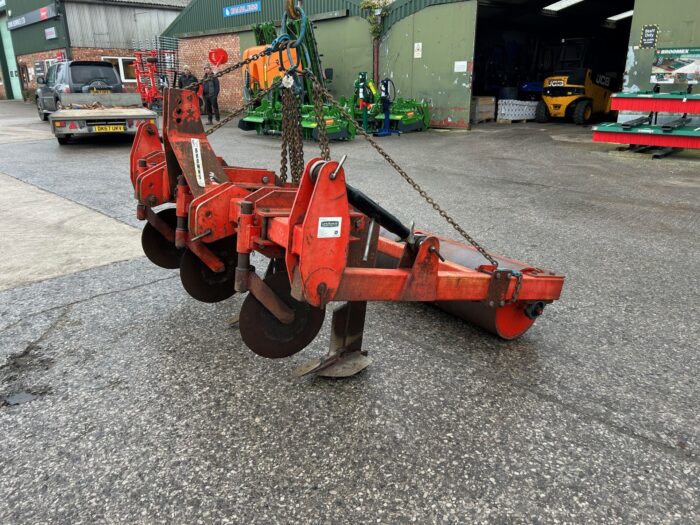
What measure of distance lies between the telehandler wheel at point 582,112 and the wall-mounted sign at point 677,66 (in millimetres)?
5971

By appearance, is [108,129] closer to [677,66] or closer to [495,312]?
[495,312]

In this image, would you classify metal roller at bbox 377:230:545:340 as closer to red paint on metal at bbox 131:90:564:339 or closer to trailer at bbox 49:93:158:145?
red paint on metal at bbox 131:90:564:339

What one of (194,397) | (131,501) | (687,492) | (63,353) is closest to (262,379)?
(194,397)

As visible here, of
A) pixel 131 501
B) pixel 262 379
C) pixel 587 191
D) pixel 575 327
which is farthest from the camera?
pixel 587 191

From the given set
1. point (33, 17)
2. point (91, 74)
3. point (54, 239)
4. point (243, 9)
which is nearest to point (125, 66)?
point (33, 17)

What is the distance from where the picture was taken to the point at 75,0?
2841cm

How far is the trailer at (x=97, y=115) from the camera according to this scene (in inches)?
465

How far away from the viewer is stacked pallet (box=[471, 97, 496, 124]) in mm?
18625

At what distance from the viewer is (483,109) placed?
1892 centimetres

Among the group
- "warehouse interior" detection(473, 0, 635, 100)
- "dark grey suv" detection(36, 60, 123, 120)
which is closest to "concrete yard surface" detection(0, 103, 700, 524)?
"dark grey suv" detection(36, 60, 123, 120)

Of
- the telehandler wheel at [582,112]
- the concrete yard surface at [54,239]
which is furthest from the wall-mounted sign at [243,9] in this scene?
the concrete yard surface at [54,239]

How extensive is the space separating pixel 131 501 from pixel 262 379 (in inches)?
36.9

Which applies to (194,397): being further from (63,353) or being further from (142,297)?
(142,297)

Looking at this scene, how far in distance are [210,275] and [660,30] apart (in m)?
12.7
